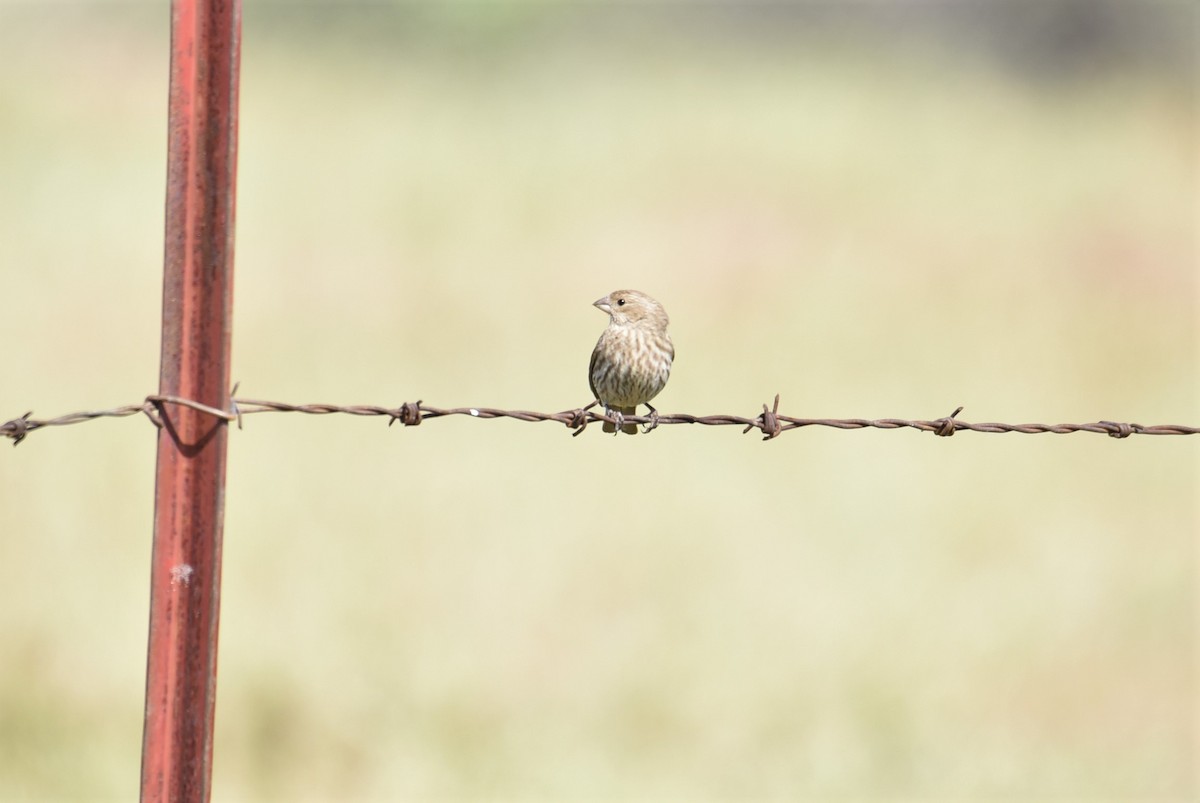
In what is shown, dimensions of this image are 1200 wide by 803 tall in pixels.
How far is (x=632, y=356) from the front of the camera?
648 cm

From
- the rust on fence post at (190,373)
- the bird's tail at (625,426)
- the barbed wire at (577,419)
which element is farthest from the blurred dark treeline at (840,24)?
the rust on fence post at (190,373)

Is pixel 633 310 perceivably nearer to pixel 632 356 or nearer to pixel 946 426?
pixel 632 356

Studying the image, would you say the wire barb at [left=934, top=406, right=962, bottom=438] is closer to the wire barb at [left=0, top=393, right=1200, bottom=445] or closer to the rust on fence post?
the wire barb at [left=0, top=393, right=1200, bottom=445]

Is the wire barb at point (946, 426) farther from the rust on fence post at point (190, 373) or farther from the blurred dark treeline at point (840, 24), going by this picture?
the blurred dark treeline at point (840, 24)

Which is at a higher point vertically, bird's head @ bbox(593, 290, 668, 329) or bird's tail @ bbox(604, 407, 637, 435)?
bird's head @ bbox(593, 290, 668, 329)

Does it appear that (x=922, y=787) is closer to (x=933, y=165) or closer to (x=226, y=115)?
(x=226, y=115)

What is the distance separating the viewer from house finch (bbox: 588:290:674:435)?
6.47 m

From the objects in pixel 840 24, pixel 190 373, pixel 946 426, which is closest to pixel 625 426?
pixel 946 426

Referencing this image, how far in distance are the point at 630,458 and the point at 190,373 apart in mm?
8629

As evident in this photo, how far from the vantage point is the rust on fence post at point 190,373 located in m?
3.52

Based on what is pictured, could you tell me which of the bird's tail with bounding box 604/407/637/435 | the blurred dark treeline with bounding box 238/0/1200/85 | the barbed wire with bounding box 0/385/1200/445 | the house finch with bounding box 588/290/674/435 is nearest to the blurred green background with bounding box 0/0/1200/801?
the bird's tail with bounding box 604/407/637/435

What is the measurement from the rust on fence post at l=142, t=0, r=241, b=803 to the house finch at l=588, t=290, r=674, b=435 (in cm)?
300

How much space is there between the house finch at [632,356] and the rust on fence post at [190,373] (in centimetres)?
300

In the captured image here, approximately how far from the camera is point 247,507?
10289 millimetres
